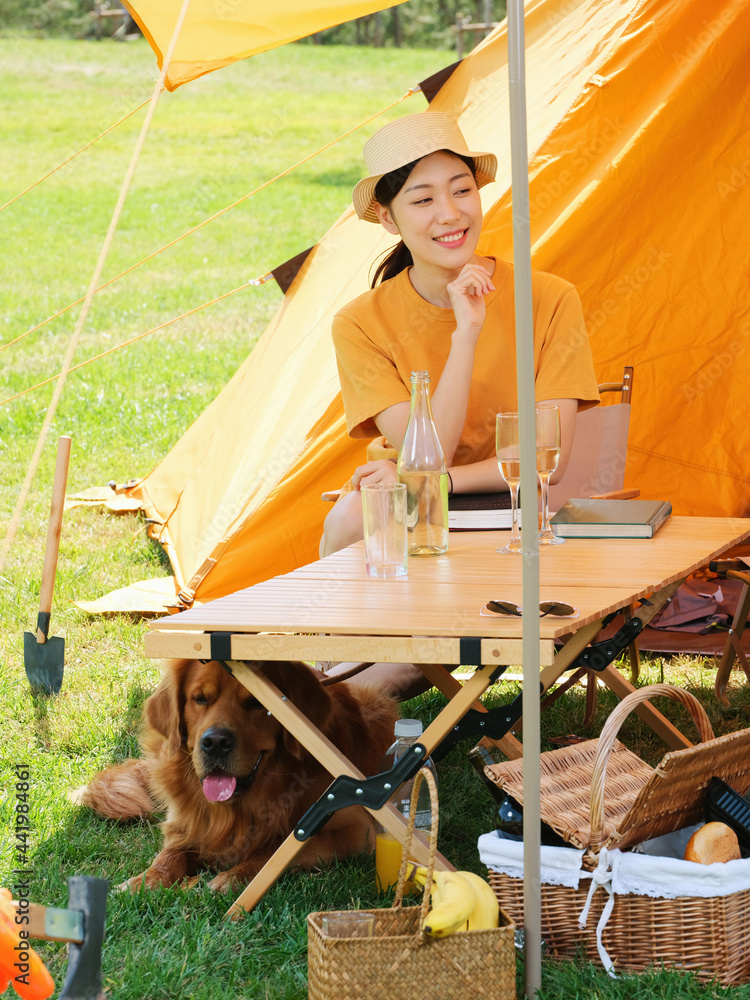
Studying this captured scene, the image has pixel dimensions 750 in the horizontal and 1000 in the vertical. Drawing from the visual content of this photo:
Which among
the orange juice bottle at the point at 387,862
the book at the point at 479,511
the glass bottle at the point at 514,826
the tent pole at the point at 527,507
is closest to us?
the tent pole at the point at 527,507

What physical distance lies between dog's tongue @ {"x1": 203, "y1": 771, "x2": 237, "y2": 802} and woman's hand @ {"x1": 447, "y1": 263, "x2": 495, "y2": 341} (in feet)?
3.68

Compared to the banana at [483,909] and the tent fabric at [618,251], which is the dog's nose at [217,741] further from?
the tent fabric at [618,251]

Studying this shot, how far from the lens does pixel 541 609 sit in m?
1.80

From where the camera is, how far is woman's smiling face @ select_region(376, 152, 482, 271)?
2.73 m

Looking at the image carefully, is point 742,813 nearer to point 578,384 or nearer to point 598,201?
point 578,384

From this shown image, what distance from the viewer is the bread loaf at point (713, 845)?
5.87ft

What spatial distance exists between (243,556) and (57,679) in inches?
30.2

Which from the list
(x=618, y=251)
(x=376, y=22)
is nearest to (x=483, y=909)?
(x=618, y=251)

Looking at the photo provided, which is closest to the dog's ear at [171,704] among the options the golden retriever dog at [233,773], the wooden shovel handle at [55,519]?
the golden retriever dog at [233,773]

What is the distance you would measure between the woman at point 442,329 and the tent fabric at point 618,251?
2.19ft

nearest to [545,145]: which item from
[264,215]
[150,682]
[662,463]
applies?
[662,463]

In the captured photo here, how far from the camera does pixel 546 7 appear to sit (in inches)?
150

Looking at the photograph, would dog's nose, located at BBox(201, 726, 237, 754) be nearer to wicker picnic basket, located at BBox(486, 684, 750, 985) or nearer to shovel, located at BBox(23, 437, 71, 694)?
wicker picnic basket, located at BBox(486, 684, 750, 985)

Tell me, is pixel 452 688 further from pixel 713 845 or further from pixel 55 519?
pixel 55 519
